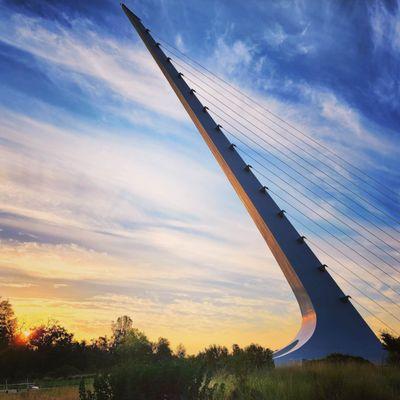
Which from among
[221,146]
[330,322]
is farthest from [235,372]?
[221,146]

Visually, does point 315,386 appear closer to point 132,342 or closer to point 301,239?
point 301,239

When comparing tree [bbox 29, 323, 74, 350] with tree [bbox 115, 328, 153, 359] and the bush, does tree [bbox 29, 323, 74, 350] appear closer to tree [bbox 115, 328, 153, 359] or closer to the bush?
tree [bbox 115, 328, 153, 359]

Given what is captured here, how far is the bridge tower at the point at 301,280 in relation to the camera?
14008 millimetres

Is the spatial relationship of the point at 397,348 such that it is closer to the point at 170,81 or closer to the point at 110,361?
the point at 170,81

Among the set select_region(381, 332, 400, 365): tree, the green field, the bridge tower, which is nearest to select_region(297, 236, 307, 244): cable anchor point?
the bridge tower

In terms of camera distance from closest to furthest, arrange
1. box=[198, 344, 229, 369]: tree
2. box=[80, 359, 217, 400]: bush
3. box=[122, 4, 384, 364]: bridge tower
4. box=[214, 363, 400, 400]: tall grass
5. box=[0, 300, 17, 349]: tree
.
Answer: box=[80, 359, 217, 400]: bush < box=[214, 363, 400, 400]: tall grass < box=[198, 344, 229, 369]: tree < box=[122, 4, 384, 364]: bridge tower < box=[0, 300, 17, 349]: tree

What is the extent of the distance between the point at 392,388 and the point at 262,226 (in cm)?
929

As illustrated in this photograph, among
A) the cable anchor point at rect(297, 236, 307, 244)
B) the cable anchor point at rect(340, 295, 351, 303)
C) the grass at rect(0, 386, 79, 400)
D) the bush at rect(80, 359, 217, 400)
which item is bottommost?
the grass at rect(0, 386, 79, 400)

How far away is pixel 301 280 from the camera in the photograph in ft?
49.6

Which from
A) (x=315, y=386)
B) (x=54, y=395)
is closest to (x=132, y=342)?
(x=54, y=395)

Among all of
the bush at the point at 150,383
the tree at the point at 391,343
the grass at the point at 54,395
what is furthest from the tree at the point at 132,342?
the bush at the point at 150,383

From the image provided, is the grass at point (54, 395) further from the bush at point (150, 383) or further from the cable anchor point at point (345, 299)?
the cable anchor point at point (345, 299)

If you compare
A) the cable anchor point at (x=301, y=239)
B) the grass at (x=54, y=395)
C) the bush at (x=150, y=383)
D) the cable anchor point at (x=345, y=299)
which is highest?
the cable anchor point at (x=301, y=239)

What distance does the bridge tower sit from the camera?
14008mm
